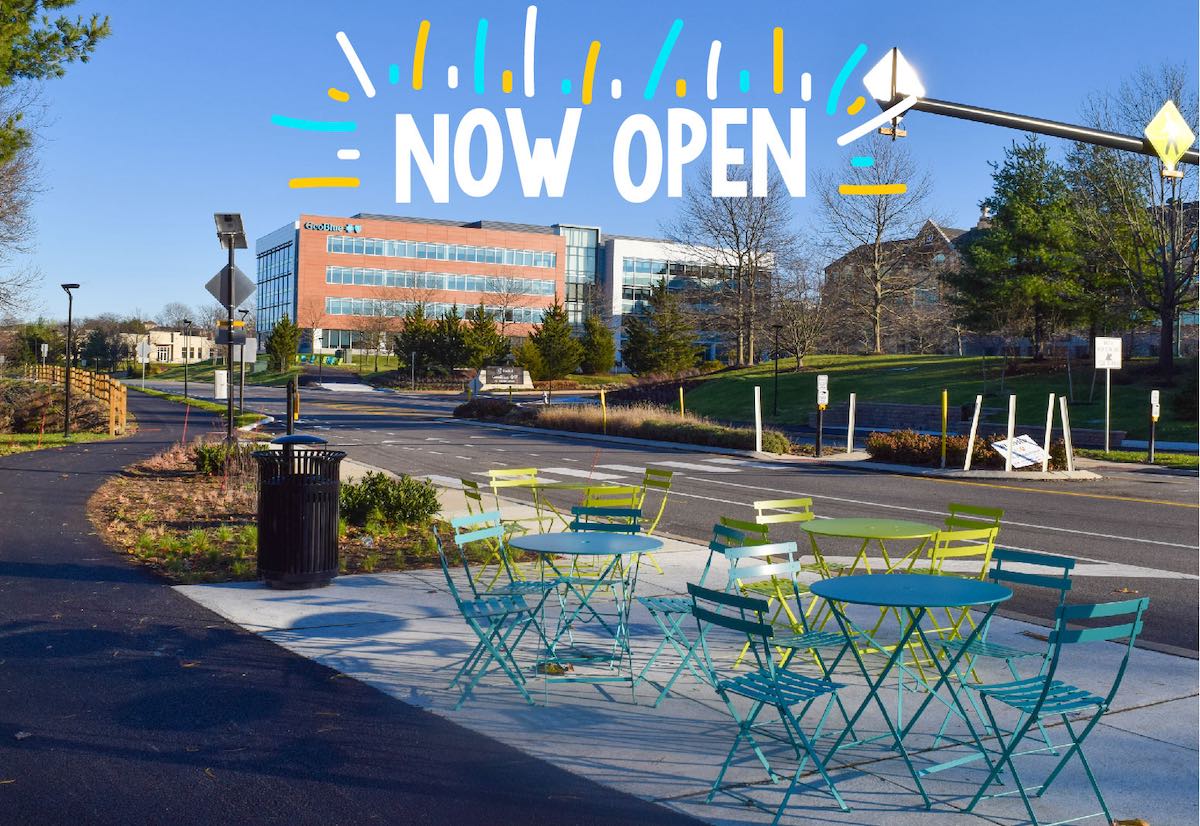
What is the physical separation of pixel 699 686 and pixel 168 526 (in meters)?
8.21

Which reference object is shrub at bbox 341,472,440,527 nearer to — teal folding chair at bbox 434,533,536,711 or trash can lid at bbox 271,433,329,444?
trash can lid at bbox 271,433,329,444

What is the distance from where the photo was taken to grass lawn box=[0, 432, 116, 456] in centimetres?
2476

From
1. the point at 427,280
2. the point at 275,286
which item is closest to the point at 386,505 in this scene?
the point at 427,280

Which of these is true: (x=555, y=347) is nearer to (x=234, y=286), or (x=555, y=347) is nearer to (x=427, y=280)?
(x=427, y=280)

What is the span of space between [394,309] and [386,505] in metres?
85.4

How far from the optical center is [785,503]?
8.66 meters

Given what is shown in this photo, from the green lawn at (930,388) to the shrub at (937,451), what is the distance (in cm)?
1108

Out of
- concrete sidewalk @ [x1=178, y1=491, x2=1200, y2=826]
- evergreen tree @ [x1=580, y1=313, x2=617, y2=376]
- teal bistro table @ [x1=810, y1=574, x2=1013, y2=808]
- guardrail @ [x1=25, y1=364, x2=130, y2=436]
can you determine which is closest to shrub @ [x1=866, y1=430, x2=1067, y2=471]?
concrete sidewalk @ [x1=178, y1=491, x2=1200, y2=826]

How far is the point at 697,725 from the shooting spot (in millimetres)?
5879

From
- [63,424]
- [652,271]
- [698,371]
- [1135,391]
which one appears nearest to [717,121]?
[63,424]

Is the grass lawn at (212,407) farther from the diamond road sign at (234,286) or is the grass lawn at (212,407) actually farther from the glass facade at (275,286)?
the glass facade at (275,286)

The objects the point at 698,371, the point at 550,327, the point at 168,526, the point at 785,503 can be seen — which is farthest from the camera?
the point at 550,327

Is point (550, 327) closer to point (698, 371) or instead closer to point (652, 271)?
point (698, 371)

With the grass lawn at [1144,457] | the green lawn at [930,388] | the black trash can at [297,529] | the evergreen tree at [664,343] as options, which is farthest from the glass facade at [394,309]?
the black trash can at [297,529]
